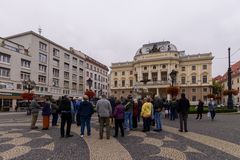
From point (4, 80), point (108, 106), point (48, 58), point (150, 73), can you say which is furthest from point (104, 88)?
point (108, 106)

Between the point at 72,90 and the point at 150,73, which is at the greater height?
the point at 150,73

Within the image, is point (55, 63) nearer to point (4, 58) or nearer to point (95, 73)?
point (4, 58)

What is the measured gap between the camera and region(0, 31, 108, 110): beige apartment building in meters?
44.6

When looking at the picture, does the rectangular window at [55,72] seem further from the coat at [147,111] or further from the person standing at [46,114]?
the coat at [147,111]

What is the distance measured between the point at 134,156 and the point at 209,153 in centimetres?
267

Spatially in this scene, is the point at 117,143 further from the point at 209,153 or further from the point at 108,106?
the point at 209,153

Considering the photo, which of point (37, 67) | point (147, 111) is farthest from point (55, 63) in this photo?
point (147, 111)

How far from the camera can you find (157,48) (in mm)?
80938

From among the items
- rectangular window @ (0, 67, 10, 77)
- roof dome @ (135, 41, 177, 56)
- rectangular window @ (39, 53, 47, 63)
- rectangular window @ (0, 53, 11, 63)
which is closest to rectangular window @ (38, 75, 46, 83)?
rectangular window @ (39, 53, 47, 63)

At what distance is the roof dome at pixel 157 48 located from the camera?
79.3 m

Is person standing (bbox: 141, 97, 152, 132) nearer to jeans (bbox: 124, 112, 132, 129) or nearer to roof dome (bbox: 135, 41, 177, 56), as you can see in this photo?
jeans (bbox: 124, 112, 132, 129)

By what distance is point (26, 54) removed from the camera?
50.6 meters

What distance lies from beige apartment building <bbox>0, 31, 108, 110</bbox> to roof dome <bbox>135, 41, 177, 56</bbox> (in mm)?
25931

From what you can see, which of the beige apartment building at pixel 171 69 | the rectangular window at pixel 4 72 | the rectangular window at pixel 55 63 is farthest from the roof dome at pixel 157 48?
the rectangular window at pixel 4 72
